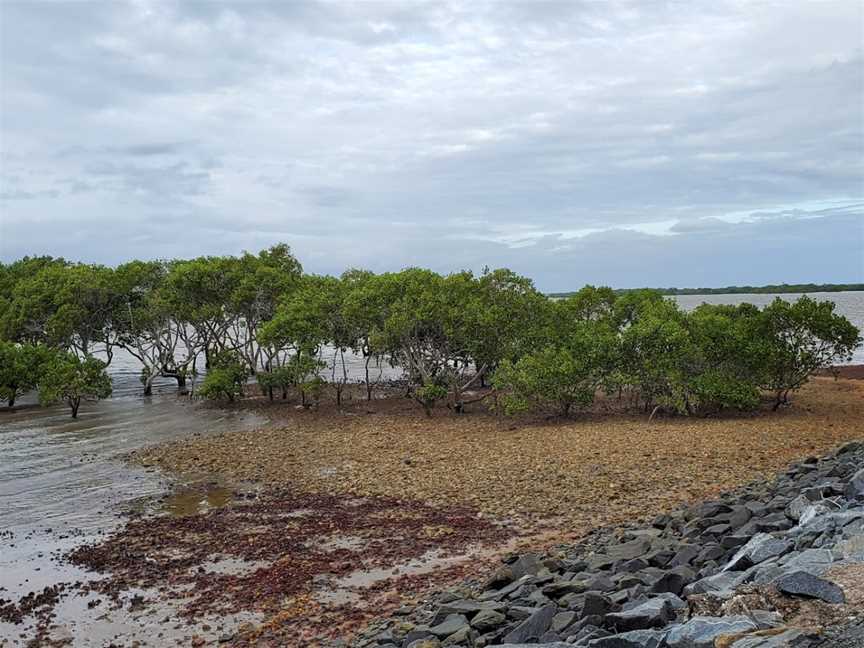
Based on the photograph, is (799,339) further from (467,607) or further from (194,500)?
(467,607)

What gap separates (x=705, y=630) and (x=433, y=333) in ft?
73.8

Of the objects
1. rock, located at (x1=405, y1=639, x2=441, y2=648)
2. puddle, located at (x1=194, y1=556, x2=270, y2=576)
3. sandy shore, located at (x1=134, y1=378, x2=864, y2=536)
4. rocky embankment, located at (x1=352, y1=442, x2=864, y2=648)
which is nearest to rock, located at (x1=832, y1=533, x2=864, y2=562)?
rocky embankment, located at (x1=352, y1=442, x2=864, y2=648)

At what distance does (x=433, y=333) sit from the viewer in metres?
28.5

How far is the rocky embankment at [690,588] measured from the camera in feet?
20.7

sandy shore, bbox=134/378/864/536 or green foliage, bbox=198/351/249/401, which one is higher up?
green foliage, bbox=198/351/249/401

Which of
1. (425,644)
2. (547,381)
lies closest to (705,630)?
(425,644)

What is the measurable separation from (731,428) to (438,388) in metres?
10.4

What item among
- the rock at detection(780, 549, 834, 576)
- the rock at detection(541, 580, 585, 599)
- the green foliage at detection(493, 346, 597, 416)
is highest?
the green foliage at detection(493, 346, 597, 416)

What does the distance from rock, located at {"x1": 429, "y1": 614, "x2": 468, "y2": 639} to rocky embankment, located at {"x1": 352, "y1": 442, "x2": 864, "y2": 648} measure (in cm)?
2

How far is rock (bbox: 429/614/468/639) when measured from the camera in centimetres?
808

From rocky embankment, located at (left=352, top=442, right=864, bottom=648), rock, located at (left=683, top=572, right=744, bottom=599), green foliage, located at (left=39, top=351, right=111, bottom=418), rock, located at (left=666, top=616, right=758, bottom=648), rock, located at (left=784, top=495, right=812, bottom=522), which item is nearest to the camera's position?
rock, located at (left=666, top=616, right=758, bottom=648)

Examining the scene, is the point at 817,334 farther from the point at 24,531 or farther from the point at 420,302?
the point at 24,531

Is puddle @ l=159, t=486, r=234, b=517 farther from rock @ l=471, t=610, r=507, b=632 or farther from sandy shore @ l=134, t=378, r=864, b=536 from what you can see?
rock @ l=471, t=610, r=507, b=632

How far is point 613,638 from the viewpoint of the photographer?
21.3 ft
